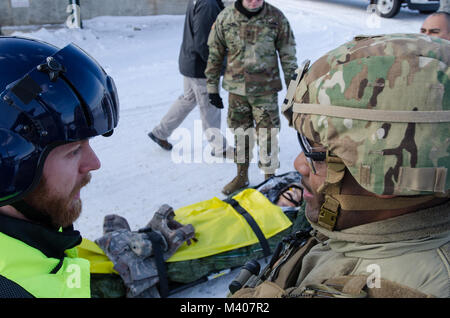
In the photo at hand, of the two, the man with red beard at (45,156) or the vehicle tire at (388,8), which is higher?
the man with red beard at (45,156)

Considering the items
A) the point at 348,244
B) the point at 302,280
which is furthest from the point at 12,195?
the point at 348,244

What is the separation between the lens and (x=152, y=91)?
684 cm

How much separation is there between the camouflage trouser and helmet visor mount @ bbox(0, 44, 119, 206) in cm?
247

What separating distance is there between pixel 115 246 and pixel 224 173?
2169 millimetres

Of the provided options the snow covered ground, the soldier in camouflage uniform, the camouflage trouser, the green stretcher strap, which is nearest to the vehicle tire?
the snow covered ground

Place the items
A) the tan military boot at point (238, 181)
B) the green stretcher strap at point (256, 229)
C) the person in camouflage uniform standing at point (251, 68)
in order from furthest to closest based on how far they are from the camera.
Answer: the tan military boot at point (238, 181), the person in camouflage uniform standing at point (251, 68), the green stretcher strap at point (256, 229)

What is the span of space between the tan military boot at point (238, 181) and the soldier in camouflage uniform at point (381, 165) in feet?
9.52

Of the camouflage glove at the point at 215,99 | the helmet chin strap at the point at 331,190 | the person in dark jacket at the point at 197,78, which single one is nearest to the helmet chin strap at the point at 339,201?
the helmet chin strap at the point at 331,190

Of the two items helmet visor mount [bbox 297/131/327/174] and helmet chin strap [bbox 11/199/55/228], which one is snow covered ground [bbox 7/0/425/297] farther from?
helmet visor mount [bbox 297/131/327/174]

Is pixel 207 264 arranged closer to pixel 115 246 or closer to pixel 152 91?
pixel 115 246

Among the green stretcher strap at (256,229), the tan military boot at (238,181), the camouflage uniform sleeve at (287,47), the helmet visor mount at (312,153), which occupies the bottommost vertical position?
the tan military boot at (238,181)

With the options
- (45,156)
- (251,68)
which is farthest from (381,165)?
(251,68)

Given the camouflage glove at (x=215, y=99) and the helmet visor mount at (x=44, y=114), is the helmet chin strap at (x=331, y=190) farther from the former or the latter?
the camouflage glove at (x=215, y=99)

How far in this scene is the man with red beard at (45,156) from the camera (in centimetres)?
153
